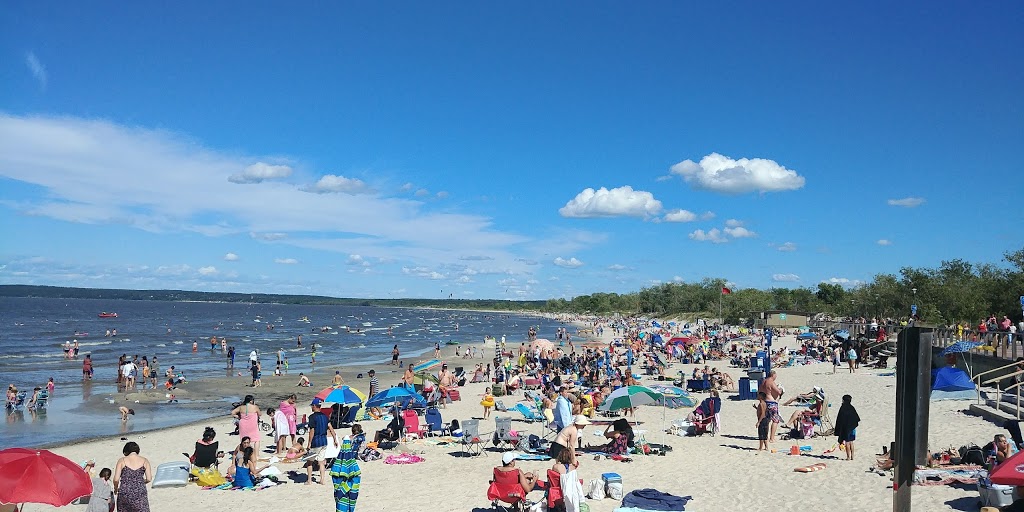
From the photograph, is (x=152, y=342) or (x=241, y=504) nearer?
(x=241, y=504)

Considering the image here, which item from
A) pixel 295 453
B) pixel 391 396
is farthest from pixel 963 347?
pixel 295 453

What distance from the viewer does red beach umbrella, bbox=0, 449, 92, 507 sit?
20.7ft

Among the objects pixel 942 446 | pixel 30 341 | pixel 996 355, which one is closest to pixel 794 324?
pixel 996 355

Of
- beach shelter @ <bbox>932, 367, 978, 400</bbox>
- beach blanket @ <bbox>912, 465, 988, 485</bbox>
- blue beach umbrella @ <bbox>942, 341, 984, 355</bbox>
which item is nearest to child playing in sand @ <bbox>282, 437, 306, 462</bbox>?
beach blanket @ <bbox>912, 465, 988, 485</bbox>

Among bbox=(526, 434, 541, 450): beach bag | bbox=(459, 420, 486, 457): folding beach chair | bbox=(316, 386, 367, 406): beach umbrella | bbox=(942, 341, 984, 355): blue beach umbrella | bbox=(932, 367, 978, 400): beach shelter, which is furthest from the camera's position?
bbox=(942, 341, 984, 355): blue beach umbrella

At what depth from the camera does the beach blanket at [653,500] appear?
355 inches

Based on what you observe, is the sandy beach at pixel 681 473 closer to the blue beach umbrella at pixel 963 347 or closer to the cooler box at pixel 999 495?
the cooler box at pixel 999 495

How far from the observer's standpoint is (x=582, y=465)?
12.1 meters

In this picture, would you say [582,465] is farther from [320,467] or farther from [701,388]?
[701,388]

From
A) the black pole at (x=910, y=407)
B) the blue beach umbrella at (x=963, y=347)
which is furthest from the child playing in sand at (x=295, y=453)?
Result: the blue beach umbrella at (x=963, y=347)

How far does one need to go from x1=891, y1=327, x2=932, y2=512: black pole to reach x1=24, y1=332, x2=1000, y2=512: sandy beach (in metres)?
6.81

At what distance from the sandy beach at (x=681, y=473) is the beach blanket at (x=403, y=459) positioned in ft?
0.55

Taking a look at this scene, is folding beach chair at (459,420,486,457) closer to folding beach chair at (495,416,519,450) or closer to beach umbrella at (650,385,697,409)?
folding beach chair at (495,416,519,450)

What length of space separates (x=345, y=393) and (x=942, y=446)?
11789mm
